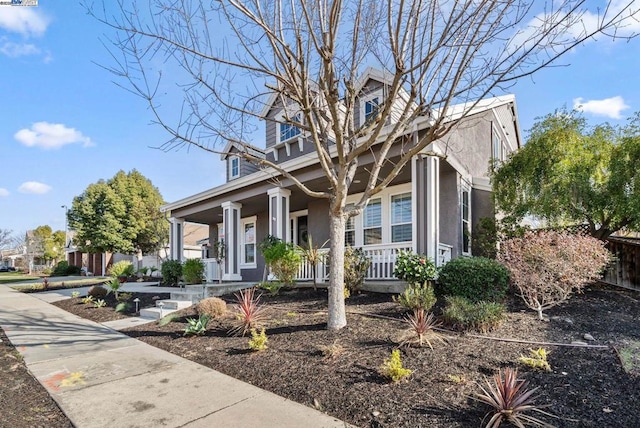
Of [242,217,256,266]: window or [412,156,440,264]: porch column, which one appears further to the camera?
[242,217,256,266]: window

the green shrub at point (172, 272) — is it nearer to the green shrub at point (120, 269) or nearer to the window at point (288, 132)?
Answer: the green shrub at point (120, 269)

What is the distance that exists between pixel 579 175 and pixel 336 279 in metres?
6.81

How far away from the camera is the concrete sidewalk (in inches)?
142

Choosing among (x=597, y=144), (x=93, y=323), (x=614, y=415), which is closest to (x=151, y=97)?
(x=93, y=323)

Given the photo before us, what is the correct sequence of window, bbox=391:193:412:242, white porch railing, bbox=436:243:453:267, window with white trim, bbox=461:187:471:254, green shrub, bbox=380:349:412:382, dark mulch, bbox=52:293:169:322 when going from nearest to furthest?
green shrub, bbox=380:349:412:382
white porch railing, bbox=436:243:453:267
dark mulch, bbox=52:293:169:322
window with white trim, bbox=461:187:471:254
window, bbox=391:193:412:242

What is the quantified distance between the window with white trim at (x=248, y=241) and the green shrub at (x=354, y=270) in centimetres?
794

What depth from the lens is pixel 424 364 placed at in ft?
14.6

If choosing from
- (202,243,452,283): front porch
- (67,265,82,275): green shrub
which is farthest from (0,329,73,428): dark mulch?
(67,265,82,275): green shrub

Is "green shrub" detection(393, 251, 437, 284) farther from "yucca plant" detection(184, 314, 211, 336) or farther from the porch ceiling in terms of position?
"yucca plant" detection(184, 314, 211, 336)

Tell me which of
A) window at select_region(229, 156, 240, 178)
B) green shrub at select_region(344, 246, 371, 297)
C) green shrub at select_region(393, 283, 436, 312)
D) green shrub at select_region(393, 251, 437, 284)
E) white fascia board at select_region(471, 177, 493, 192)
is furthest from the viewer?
window at select_region(229, 156, 240, 178)

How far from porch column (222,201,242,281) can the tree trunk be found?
26.3ft

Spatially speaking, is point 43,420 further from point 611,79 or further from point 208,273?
point 208,273

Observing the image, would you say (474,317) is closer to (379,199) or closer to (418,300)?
(418,300)

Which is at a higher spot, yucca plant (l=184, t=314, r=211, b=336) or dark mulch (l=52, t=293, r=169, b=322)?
yucca plant (l=184, t=314, r=211, b=336)
